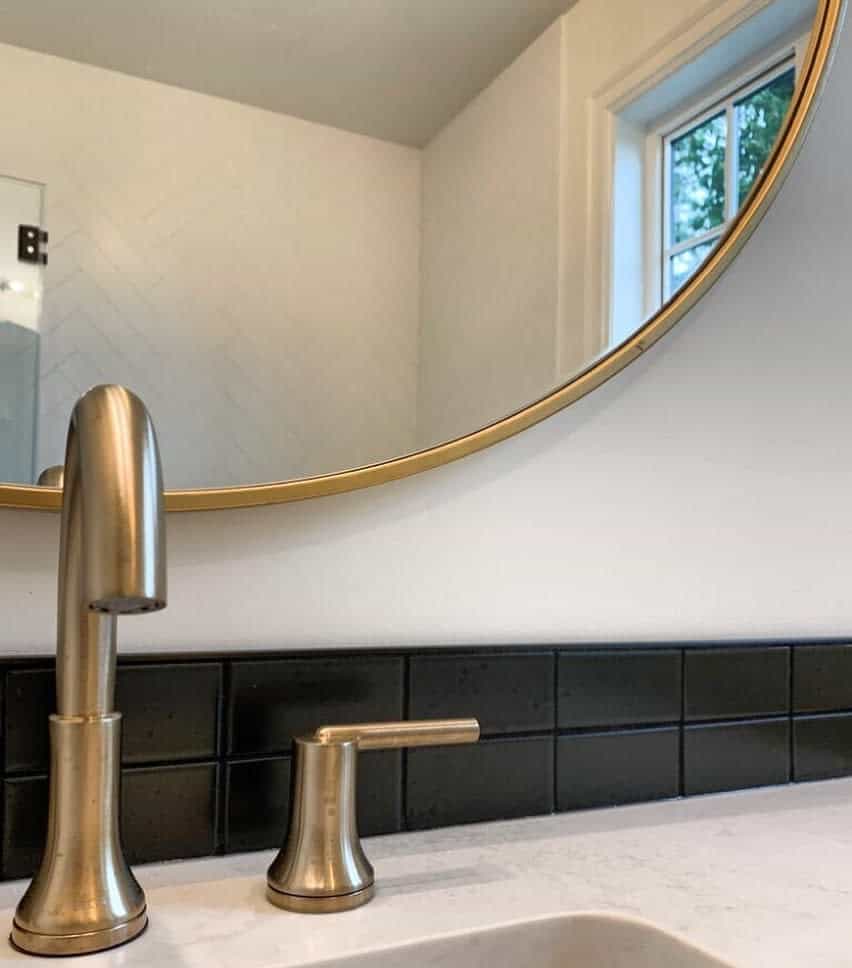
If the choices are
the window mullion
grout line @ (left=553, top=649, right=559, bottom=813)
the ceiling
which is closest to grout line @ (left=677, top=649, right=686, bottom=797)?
grout line @ (left=553, top=649, right=559, bottom=813)

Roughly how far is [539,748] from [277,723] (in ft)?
0.71

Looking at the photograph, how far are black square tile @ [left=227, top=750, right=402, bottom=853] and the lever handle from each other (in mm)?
90

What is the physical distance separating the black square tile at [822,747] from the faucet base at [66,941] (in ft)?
2.06

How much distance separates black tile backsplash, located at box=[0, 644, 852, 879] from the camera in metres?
0.59

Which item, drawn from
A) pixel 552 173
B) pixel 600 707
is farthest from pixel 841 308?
pixel 600 707

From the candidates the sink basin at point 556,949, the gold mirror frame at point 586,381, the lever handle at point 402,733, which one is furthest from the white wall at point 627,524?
the sink basin at point 556,949

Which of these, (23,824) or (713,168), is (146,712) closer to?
(23,824)

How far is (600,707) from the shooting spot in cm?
74

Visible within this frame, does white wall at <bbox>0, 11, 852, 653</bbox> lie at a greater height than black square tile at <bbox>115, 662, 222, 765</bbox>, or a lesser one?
greater

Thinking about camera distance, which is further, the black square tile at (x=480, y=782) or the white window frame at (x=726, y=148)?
the white window frame at (x=726, y=148)

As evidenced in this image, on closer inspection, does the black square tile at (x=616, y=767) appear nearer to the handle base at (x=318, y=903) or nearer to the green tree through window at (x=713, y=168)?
the handle base at (x=318, y=903)

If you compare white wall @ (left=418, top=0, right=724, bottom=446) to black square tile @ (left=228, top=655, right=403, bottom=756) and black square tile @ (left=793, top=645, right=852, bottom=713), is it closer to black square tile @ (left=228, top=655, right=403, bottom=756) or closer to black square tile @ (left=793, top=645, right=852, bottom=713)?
black square tile @ (left=228, top=655, right=403, bottom=756)

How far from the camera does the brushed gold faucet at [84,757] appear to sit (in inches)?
17.2

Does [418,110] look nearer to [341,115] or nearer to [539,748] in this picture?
[341,115]
